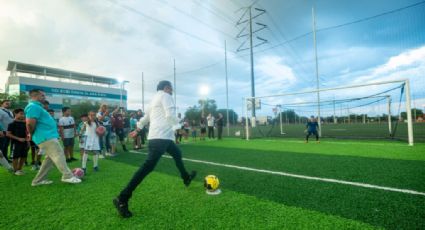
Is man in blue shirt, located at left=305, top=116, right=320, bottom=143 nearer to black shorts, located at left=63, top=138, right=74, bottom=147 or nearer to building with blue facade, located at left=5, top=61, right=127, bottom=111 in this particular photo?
black shorts, located at left=63, top=138, right=74, bottom=147

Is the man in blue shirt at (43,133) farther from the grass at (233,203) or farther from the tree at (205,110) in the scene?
the tree at (205,110)

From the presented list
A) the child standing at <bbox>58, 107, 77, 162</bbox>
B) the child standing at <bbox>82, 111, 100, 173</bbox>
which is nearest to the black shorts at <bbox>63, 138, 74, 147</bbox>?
the child standing at <bbox>58, 107, 77, 162</bbox>

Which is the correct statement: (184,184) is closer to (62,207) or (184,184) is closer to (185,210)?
(185,210)

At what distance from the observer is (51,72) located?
58469mm

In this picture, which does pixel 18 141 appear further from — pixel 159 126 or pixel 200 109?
pixel 200 109

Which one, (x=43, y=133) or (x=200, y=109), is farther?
(x=200, y=109)

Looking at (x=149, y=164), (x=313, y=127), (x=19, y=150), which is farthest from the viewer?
(x=313, y=127)

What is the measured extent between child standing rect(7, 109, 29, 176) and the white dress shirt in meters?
5.38

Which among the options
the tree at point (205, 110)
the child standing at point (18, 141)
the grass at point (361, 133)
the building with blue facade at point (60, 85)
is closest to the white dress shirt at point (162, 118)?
the child standing at point (18, 141)

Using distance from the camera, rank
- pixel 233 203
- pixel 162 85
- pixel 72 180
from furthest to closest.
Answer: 1. pixel 72 180
2. pixel 162 85
3. pixel 233 203

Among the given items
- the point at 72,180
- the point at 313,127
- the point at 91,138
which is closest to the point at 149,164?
the point at 72,180

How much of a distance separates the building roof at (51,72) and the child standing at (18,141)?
211ft

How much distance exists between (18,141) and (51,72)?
6651 cm

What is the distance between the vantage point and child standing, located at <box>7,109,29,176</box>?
6188mm
